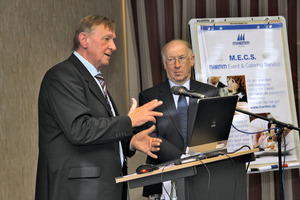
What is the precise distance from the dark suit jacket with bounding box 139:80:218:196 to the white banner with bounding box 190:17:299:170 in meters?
0.50

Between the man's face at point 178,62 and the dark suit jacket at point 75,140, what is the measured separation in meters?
1.36

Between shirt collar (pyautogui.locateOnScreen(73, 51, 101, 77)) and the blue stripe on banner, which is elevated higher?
the blue stripe on banner

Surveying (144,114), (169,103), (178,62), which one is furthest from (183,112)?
(144,114)

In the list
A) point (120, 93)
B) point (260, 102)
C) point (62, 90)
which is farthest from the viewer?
point (120, 93)

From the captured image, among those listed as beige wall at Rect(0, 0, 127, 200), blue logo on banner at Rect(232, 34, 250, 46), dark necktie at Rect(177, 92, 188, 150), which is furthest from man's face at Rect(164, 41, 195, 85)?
beige wall at Rect(0, 0, 127, 200)

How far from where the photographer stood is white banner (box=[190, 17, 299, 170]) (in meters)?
3.72

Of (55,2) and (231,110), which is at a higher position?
(55,2)

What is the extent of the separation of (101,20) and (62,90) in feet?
1.92

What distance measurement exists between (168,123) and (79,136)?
4.49 feet

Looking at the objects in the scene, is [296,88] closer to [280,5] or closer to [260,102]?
[260,102]

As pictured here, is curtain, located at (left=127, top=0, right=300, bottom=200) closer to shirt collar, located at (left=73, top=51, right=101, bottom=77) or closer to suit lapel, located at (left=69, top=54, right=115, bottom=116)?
shirt collar, located at (left=73, top=51, right=101, bottom=77)

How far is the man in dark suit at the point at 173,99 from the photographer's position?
2.94m

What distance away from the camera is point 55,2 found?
2.97 meters

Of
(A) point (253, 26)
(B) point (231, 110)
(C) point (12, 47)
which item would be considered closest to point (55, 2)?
(C) point (12, 47)
